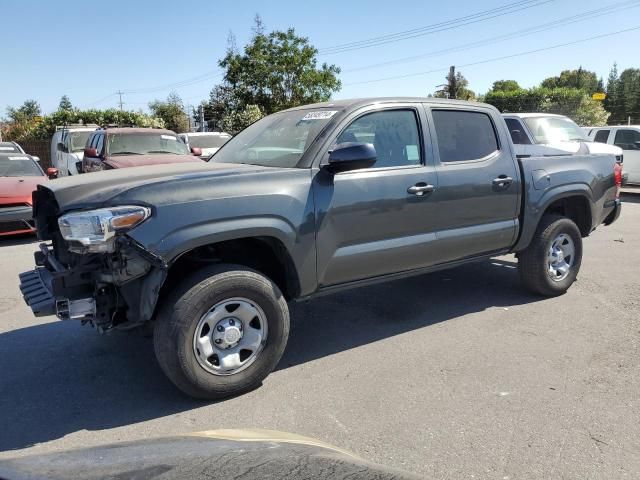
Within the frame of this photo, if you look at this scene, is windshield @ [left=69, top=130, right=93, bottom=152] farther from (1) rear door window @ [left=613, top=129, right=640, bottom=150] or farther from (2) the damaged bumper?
(1) rear door window @ [left=613, top=129, right=640, bottom=150]

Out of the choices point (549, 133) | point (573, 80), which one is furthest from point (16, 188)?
point (573, 80)

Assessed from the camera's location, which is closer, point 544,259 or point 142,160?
point 544,259

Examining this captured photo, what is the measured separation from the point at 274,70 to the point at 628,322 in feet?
83.7

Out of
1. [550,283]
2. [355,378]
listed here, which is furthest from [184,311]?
[550,283]

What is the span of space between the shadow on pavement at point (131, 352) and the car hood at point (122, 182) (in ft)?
4.23

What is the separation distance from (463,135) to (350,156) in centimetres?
166

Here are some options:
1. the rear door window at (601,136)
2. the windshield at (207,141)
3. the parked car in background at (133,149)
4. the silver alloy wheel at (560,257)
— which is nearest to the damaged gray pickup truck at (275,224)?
the silver alloy wheel at (560,257)

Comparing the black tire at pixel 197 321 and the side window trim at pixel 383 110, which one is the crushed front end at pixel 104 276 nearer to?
the black tire at pixel 197 321

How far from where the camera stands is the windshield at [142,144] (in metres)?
10.8

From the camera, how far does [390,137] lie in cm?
455

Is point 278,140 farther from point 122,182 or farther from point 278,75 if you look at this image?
point 278,75

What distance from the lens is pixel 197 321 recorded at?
136 inches

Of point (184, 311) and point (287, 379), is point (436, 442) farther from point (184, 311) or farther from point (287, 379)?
point (184, 311)

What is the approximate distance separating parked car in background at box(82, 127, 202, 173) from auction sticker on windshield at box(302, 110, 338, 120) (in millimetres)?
5821
